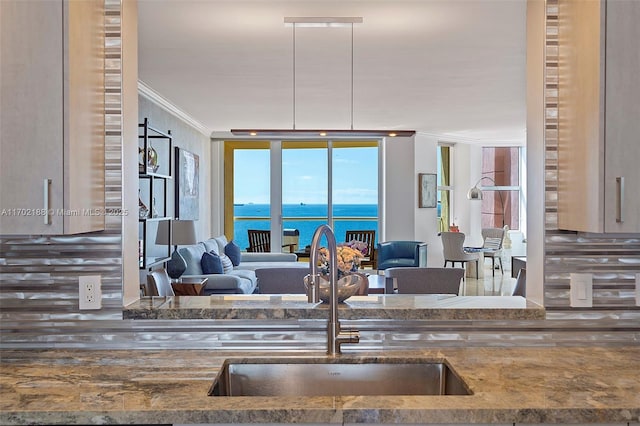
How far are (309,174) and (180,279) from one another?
480cm

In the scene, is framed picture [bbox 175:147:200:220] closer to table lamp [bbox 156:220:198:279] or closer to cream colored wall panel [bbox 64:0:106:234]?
table lamp [bbox 156:220:198:279]

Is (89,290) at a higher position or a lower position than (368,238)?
higher

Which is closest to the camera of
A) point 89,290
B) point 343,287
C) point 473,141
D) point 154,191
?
point 89,290

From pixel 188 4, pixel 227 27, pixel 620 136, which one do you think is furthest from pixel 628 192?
pixel 227 27

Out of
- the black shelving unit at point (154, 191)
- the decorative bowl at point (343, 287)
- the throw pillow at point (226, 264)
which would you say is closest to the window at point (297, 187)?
the throw pillow at point (226, 264)

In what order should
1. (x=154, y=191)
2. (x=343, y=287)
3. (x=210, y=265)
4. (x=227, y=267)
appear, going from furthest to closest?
(x=227, y=267)
(x=210, y=265)
(x=154, y=191)
(x=343, y=287)

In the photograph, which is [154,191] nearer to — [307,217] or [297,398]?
[307,217]

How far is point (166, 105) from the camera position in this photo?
6.83 metres

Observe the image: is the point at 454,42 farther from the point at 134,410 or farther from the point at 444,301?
the point at 134,410

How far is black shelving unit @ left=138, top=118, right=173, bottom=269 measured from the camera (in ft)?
16.3

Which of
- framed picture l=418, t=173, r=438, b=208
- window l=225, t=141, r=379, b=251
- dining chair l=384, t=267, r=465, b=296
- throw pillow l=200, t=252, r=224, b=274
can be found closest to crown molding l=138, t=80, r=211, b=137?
window l=225, t=141, r=379, b=251

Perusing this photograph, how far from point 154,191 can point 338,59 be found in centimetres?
257

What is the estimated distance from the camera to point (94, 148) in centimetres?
194

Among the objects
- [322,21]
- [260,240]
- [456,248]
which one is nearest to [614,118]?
[322,21]
